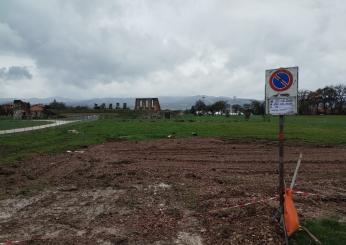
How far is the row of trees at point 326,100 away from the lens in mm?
114688

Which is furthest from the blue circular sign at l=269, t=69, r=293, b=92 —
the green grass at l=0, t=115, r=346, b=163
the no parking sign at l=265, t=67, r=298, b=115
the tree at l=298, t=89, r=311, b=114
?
the tree at l=298, t=89, r=311, b=114

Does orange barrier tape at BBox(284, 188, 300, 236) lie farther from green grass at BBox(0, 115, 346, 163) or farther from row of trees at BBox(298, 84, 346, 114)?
row of trees at BBox(298, 84, 346, 114)

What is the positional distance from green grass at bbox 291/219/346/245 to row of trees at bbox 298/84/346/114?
11434 cm

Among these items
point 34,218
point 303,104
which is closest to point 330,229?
point 34,218

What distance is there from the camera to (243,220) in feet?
20.6

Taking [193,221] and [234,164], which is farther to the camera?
[234,164]

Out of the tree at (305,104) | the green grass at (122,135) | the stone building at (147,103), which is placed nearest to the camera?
the green grass at (122,135)

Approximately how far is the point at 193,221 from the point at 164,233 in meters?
0.75

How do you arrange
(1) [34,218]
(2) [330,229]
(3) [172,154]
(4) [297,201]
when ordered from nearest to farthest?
(2) [330,229], (1) [34,218], (4) [297,201], (3) [172,154]

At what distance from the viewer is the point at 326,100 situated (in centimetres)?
11531

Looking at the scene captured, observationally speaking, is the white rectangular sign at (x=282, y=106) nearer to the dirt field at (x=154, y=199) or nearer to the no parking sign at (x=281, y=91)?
the no parking sign at (x=281, y=91)

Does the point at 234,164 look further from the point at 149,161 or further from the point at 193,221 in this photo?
the point at 193,221

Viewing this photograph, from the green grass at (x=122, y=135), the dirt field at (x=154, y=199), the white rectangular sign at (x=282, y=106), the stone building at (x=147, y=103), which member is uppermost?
the stone building at (x=147, y=103)

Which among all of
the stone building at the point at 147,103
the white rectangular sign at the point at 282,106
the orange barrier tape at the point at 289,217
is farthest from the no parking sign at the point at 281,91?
the stone building at the point at 147,103
